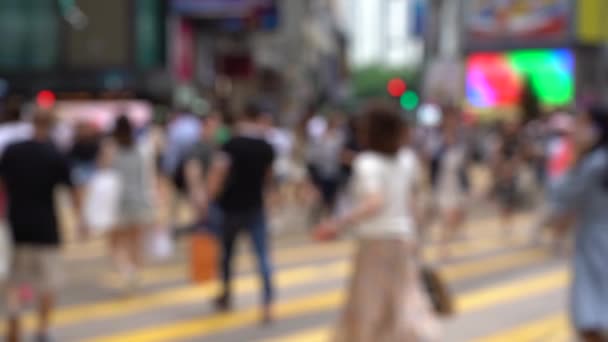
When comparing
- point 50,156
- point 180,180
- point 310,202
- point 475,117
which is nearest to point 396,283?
point 50,156

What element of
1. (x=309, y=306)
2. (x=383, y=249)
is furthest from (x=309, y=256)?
(x=383, y=249)

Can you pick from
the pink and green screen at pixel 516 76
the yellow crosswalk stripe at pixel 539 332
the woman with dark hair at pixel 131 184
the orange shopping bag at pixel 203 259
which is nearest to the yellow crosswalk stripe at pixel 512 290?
the yellow crosswalk stripe at pixel 539 332

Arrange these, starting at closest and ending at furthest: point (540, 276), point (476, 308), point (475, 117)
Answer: point (476, 308) < point (540, 276) < point (475, 117)

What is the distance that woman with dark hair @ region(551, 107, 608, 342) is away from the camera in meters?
4.83

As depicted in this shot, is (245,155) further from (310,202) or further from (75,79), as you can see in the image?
(75,79)

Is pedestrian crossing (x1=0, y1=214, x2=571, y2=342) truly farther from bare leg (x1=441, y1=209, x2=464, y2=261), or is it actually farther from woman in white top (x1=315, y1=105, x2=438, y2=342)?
woman in white top (x1=315, y1=105, x2=438, y2=342)

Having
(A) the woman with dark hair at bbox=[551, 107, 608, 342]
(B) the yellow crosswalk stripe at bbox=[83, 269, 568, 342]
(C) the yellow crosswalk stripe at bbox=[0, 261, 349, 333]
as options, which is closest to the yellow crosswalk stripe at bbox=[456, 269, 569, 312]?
(B) the yellow crosswalk stripe at bbox=[83, 269, 568, 342]

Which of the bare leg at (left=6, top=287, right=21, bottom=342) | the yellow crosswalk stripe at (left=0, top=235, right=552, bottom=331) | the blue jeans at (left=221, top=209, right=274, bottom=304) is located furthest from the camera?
the yellow crosswalk stripe at (left=0, top=235, right=552, bottom=331)

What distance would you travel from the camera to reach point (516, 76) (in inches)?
2116

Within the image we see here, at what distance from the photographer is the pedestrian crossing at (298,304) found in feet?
23.4

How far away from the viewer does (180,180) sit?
11086 mm

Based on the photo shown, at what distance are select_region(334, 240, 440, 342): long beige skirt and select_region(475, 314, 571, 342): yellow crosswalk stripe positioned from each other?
5.69ft

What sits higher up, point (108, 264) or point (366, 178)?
point (366, 178)

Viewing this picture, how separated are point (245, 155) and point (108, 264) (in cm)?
350
